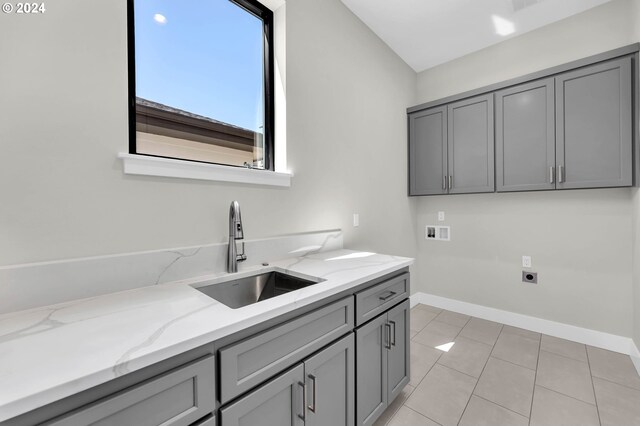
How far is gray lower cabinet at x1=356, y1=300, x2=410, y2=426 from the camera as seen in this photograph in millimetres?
1307

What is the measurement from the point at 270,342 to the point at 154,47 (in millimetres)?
1461

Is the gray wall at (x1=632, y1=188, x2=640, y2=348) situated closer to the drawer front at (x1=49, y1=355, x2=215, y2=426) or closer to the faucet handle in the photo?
the faucet handle

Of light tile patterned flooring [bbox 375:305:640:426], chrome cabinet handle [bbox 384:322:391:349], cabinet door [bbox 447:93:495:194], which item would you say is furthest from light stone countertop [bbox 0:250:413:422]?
cabinet door [bbox 447:93:495:194]

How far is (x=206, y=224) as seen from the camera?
53.7 inches

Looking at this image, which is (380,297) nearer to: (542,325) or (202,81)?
→ (202,81)

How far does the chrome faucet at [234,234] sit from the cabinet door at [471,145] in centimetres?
235

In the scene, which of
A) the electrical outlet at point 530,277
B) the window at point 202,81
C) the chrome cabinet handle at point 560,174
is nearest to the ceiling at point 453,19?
the window at point 202,81

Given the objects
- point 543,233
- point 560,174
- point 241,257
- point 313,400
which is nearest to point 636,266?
point 543,233

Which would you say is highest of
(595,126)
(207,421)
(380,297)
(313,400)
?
(595,126)

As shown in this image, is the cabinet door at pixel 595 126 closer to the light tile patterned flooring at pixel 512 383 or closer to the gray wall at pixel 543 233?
the gray wall at pixel 543 233

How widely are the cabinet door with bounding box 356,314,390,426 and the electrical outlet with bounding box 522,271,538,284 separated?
6.50 ft

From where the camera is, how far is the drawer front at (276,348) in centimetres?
78

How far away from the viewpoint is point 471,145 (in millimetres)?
2705

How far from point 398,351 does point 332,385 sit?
617mm
